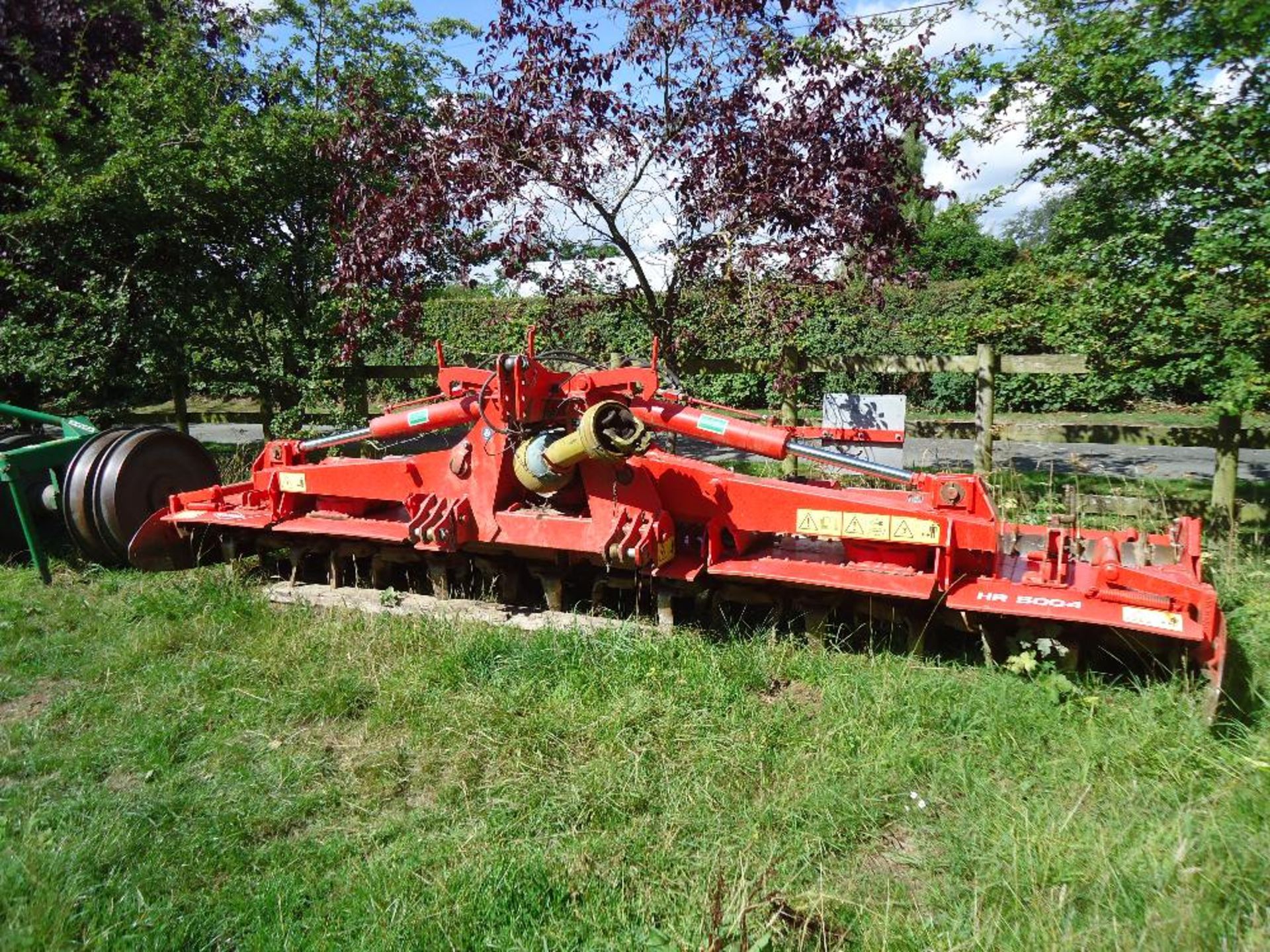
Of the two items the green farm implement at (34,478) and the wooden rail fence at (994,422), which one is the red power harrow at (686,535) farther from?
the wooden rail fence at (994,422)

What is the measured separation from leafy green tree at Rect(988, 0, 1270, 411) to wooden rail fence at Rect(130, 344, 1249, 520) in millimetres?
718

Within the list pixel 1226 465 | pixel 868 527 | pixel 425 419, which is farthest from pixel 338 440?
pixel 1226 465

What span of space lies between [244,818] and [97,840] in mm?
451

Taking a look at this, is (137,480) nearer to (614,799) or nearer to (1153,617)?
(614,799)

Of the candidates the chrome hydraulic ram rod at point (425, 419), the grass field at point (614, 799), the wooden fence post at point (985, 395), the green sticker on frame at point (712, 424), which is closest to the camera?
the grass field at point (614, 799)

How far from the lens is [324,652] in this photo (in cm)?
443

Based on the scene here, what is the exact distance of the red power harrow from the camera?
380 centimetres

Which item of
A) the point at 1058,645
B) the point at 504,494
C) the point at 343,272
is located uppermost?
the point at 343,272

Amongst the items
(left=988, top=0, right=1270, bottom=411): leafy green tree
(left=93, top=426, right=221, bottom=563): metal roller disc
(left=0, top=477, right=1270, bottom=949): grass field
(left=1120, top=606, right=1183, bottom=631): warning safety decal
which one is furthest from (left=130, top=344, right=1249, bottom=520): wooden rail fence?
(left=1120, top=606, right=1183, bottom=631): warning safety decal

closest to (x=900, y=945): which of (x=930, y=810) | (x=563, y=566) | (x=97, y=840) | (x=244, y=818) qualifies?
(x=930, y=810)

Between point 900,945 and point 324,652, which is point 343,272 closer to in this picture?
point 324,652

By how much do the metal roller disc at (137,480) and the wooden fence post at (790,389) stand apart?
4.68 meters

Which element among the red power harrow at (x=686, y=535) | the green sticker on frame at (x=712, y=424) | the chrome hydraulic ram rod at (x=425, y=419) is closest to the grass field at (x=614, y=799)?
the red power harrow at (x=686, y=535)

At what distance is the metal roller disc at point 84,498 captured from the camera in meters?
5.92
